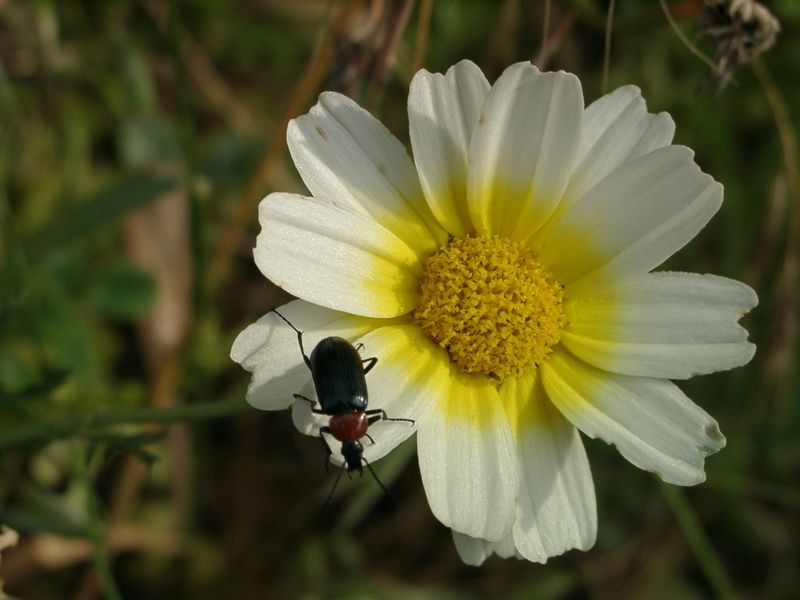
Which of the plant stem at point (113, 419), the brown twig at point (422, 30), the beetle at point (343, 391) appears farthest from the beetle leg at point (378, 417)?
the brown twig at point (422, 30)

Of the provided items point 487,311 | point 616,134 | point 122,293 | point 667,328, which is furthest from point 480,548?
point 122,293

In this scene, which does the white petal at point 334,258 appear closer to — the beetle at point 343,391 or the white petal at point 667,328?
the beetle at point 343,391

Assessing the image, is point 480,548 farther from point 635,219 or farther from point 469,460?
point 635,219

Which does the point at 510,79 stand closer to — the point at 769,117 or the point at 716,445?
the point at 716,445

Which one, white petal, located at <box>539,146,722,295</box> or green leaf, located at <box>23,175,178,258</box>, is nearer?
white petal, located at <box>539,146,722,295</box>

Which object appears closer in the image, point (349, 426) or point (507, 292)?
point (349, 426)

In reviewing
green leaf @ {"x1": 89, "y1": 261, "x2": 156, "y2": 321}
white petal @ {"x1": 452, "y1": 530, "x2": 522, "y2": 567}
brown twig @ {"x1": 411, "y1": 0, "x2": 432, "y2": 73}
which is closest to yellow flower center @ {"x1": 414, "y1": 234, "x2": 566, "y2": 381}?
white petal @ {"x1": 452, "y1": 530, "x2": 522, "y2": 567}

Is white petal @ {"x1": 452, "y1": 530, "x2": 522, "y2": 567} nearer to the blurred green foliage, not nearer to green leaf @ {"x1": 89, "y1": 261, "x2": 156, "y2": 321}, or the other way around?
the blurred green foliage
